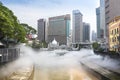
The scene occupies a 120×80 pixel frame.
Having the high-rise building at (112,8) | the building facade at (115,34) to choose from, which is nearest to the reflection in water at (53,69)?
the building facade at (115,34)

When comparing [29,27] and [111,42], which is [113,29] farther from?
[29,27]

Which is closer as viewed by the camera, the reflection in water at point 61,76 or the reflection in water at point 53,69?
the reflection in water at point 61,76

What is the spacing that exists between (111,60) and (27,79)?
795 inches

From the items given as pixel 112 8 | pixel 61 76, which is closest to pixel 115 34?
pixel 112 8

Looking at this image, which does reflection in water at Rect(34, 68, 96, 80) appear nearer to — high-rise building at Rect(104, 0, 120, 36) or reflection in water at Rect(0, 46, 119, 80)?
reflection in water at Rect(0, 46, 119, 80)

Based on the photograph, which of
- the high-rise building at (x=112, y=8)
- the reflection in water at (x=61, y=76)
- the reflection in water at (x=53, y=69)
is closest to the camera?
the reflection in water at (x=61, y=76)

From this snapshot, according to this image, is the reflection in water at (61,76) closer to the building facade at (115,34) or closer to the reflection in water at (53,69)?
the reflection in water at (53,69)

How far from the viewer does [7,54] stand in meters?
29.5

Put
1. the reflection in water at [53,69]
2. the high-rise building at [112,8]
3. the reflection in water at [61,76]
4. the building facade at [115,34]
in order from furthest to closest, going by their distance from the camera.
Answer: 1. the high-rise building at [112,8]
2. the building facade at [115,34]
3. the reflection in water at [53,69]
4. the reflection in water at [61,76]

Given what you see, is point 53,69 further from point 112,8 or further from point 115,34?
point 112,8

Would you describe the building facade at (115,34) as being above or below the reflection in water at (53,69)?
above

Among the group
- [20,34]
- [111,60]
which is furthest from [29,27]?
[111,60]

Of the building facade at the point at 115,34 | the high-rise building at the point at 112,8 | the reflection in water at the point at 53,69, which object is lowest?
the reflection in water at the point at 53,69

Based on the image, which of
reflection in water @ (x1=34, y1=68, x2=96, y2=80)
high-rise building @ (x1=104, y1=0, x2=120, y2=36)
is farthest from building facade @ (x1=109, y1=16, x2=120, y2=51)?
reflection in water @ (x1=34, y1=68, x2=96, y2=80)
